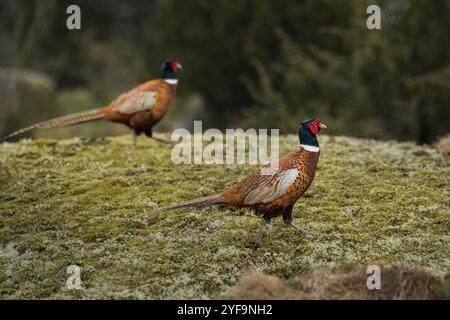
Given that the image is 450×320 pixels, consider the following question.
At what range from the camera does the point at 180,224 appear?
7.74m

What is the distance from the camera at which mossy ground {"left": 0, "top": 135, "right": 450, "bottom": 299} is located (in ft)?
22.0

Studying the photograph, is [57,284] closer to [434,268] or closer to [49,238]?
[49,238]

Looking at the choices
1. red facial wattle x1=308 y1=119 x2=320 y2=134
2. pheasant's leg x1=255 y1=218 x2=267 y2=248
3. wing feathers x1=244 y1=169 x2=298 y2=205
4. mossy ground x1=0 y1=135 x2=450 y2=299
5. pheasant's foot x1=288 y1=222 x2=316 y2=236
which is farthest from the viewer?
pheasant's foot x1=288 y1=222 x2=316 y2=236

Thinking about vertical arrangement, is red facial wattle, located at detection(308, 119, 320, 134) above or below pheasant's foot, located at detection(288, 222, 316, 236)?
above

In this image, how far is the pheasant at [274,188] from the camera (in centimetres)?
686

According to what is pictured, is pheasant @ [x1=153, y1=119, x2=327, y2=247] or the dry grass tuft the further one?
pheasant @ [x1=153, y1=119, x2=327, y2=247]

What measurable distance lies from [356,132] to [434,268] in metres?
9.74

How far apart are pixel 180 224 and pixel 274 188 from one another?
1390 millimetres

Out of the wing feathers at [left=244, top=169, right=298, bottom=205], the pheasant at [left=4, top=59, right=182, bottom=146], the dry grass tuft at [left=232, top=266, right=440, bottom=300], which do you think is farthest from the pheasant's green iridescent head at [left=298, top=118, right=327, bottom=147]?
the pheasant at [left=4, top=59, right=182, bottom=146]

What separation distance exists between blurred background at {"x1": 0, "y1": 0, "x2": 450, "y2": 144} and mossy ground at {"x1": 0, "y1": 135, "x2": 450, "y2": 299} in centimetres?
552

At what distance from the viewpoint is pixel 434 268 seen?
6.63 m

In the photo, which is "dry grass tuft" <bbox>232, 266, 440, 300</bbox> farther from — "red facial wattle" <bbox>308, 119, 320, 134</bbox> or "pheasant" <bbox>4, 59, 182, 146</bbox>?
"pheasant" <bbox>4, 59, 182, 146</bbox>

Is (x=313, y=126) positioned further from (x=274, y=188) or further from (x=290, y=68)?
(x=290, y=68)

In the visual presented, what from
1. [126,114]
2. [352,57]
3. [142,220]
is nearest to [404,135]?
[352,57]
